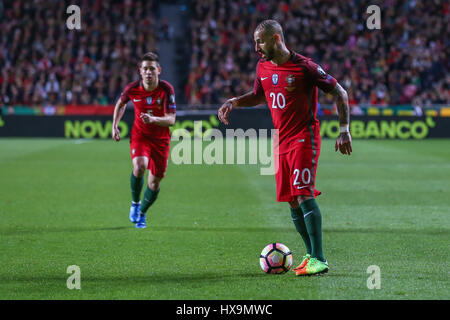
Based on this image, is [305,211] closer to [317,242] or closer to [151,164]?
[317,242]

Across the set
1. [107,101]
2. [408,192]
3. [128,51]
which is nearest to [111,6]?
[128,51]

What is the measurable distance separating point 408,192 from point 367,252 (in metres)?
5.40

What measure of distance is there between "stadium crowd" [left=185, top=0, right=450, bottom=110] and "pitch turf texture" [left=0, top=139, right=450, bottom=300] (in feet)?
39.6

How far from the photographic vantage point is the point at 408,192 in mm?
12102

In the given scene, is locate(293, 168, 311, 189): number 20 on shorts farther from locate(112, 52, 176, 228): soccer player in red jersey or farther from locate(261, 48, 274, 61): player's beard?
locate(112, 52, 176, 228): soccer player in red jersey

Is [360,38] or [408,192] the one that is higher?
[360,38]

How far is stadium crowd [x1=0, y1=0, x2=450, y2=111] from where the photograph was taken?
27.8 meters

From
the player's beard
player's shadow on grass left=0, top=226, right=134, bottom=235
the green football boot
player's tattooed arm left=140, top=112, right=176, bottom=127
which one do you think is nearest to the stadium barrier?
player's tattooed arm left=140, top=112, right=176, bottom=127

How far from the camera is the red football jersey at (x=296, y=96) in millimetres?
5996

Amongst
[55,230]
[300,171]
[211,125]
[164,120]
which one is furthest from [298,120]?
[211,125]

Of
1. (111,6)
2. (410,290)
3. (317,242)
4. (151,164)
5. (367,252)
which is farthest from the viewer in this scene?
(111,6)

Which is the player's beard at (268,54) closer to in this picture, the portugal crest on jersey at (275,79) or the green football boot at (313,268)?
the portugal crest on jersey at (275,79)

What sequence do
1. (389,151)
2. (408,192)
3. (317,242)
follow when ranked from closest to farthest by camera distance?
1. (317,242)
2. (408,192)
3. (389,151)

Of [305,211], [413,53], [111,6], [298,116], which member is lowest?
[305,211]
